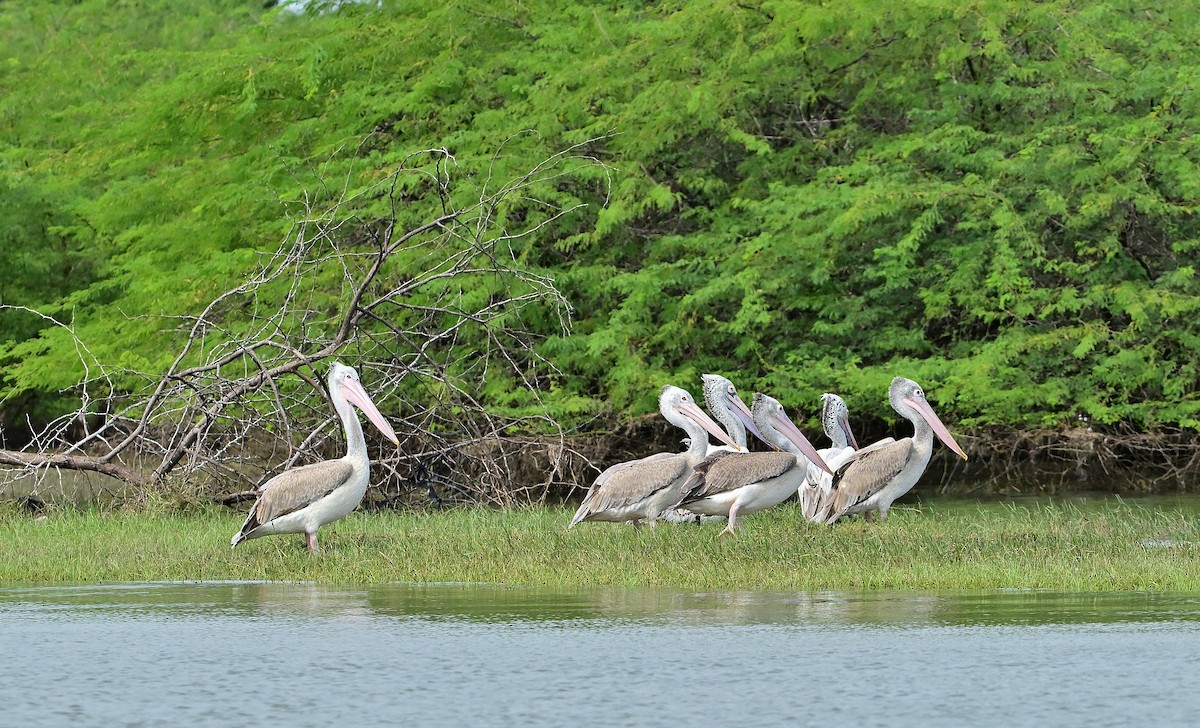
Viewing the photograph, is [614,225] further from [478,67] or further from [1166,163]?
[1166,163]

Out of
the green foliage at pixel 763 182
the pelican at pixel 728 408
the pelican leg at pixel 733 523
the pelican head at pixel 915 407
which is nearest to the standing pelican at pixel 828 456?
the pelican head at pixel 915 407

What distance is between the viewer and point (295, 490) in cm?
1364

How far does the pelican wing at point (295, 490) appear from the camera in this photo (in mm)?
13570

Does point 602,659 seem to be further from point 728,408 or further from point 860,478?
point 728,408

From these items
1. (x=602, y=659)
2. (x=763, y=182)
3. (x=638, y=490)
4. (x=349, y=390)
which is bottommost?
(x=602, y=659)

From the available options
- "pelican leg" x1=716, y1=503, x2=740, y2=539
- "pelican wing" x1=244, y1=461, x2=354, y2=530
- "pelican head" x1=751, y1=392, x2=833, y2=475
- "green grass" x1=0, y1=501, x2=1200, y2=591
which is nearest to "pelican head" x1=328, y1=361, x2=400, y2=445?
"green grass" x1=0, y1=501, x2=1200, y2=591

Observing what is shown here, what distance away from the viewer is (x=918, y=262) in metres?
23.6

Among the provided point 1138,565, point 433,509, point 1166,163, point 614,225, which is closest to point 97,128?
point 614,225

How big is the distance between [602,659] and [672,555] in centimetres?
392

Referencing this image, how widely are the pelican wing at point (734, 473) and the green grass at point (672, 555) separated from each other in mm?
342

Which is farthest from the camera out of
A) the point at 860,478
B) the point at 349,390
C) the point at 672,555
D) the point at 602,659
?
the point at 349,390

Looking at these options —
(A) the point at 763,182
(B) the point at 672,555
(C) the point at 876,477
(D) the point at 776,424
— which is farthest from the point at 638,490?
(A) the point at 763,182

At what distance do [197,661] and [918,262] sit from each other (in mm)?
16090

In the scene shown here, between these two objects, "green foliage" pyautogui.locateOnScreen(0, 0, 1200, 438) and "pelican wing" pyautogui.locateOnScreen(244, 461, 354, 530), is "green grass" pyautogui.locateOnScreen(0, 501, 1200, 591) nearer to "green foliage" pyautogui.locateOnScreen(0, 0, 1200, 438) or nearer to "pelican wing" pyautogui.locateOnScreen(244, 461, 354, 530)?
"pelican wing" pyautogui.locateOnScreen(244, 461, 354, 530)
